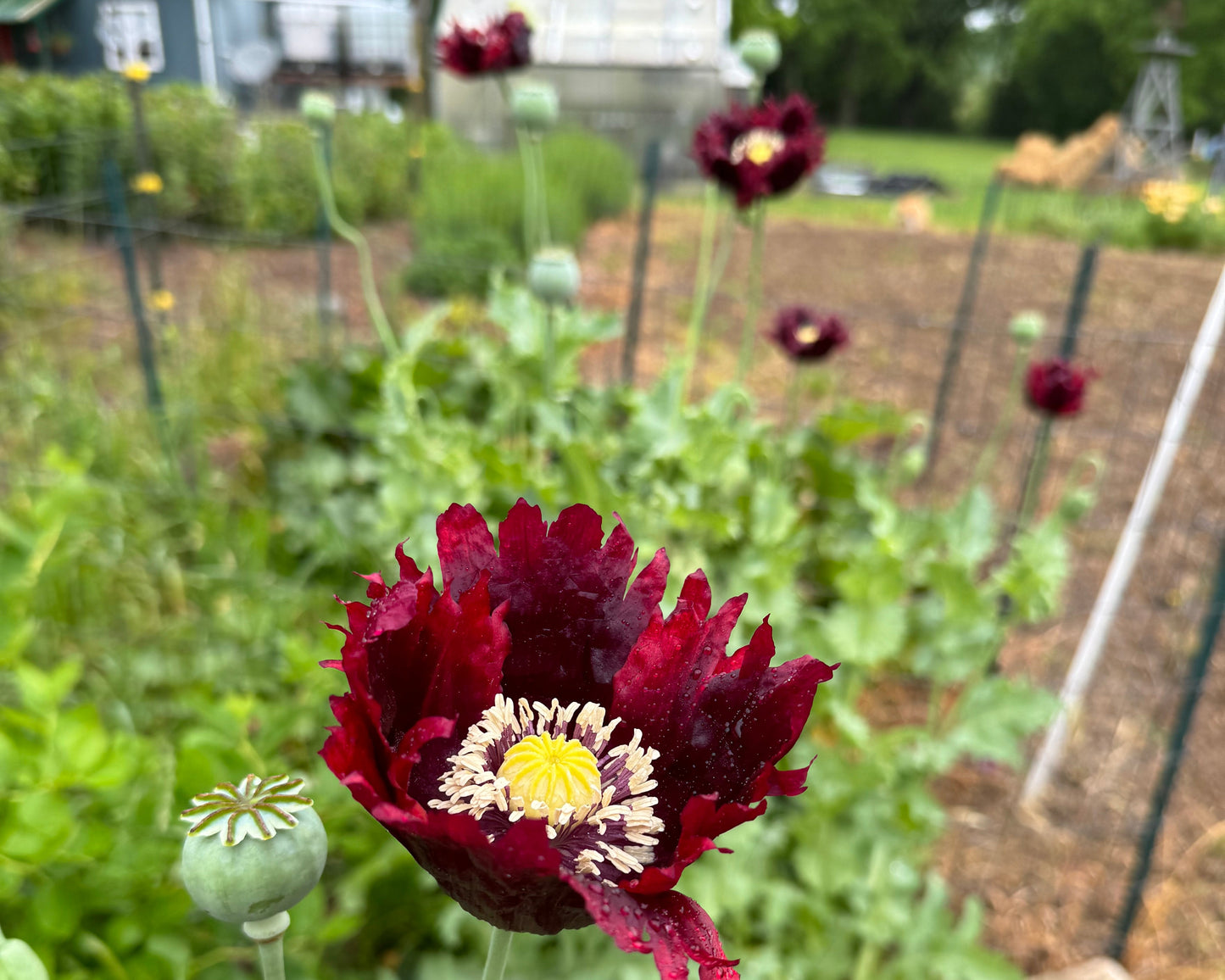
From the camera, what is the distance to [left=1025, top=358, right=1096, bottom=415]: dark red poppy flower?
218cm

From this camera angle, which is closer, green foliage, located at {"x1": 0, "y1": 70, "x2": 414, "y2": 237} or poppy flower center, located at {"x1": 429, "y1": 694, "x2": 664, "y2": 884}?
poppy flower center, located at {"x1": 429, "y1": 694, "x2": 664, "y2": 884}

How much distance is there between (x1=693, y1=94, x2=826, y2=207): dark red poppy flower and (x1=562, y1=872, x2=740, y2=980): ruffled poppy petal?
1.70 metres

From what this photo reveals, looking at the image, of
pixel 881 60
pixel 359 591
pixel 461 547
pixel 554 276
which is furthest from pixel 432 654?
pixel 881 60

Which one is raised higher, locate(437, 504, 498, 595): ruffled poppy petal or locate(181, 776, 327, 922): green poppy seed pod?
locate(437, 504, 498, 595): ruffled poppy petal

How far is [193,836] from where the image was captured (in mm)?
508

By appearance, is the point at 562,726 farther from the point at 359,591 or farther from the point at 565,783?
the point at 359,591

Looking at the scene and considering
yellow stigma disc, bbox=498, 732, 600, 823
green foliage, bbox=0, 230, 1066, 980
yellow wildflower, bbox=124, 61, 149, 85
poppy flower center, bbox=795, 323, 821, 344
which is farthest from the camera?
yellow wildflower, bbox=124, 61, 149, 85

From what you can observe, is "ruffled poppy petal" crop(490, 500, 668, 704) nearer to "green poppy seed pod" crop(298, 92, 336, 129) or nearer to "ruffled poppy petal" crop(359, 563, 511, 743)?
"ruffled poppy petal" crop(359, 563, 511, 743)

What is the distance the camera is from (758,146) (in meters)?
2.05

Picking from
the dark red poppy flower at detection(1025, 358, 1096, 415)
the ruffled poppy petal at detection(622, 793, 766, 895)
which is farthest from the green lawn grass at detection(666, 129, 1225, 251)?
the ruffled poppy petal at detection(622, 793, 766, 895)

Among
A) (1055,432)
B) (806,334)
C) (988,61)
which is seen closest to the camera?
(806,334)

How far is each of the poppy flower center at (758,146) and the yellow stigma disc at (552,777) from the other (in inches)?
66.4

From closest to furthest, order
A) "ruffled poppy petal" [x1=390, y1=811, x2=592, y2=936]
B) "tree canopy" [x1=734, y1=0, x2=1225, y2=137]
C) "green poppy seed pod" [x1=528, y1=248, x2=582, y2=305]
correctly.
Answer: "ruffled poppy petal" [x1=390, y1=811, x2=592, y2=936] → "green poppy seed pod" [x1=528, y1=248, x2=582, y2=305] → "tree canopy" [x1=734, y1=0, x2=1225, y2=137]

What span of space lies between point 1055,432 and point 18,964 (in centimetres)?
476
